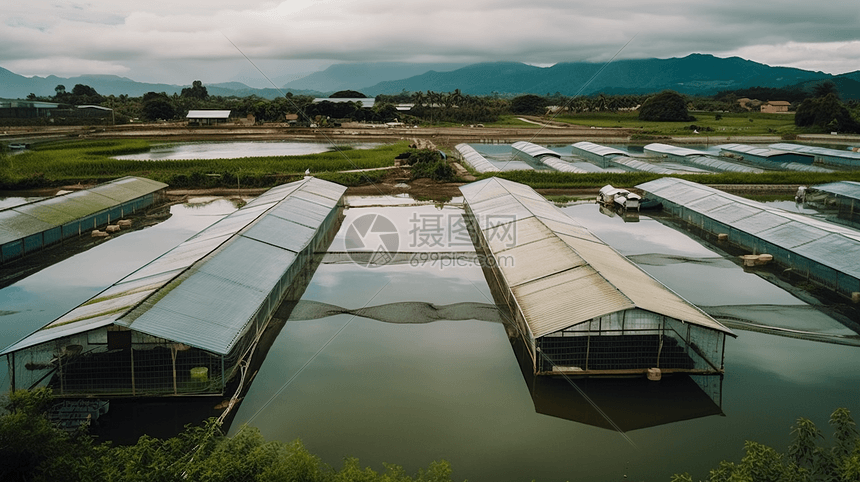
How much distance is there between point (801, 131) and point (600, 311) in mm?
72065

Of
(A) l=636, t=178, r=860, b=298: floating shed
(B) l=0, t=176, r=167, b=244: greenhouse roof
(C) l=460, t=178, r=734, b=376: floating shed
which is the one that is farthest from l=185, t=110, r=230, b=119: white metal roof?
(C) l=460, t=178, r=734, b=376: floating shed

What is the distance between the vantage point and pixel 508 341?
14.4 m

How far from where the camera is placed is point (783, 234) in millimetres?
20219

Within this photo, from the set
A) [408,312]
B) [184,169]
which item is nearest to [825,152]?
[408,312]

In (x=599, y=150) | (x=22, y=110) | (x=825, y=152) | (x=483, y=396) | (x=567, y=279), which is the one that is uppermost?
(x=22, y=110)

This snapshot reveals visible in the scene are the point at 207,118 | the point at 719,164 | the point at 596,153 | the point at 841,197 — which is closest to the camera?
the point at 841,197

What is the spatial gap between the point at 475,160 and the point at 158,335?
3408cm

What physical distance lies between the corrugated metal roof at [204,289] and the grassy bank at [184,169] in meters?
15.7

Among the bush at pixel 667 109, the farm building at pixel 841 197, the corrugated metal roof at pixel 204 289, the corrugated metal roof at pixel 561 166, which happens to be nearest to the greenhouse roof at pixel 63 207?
the corrugated metal roof at pixel 204 289

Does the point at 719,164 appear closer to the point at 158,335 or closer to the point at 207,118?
the point at 158,335

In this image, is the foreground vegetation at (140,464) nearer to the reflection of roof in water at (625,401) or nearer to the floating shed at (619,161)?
the reflection of roof in water at (625,401)

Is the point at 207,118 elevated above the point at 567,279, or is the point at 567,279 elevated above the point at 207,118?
the point at 207,118

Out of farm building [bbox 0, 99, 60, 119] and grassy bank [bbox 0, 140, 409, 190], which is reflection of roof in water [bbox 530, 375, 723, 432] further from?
farm building [bbox 0, 99, 60, 119]

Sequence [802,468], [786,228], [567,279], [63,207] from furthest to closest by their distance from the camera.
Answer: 1. [63,207]
2. [786,228]
3. [567,279]
4. [802,468]
